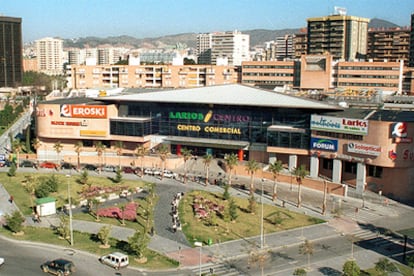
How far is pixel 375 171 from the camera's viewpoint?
216 ft

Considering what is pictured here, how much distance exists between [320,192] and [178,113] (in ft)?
91.2

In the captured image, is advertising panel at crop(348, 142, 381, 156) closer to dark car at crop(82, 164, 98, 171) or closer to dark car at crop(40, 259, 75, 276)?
dark car at crop(82, 164, 98, 171)

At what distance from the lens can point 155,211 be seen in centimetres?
5644

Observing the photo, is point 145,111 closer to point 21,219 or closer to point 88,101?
point 88,101

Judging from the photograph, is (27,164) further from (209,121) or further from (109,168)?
(209,121)

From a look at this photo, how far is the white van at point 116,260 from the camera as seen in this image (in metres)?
41.1

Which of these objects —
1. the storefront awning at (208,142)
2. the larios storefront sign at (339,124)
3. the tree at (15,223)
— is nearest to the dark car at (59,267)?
the tree at (15,223)

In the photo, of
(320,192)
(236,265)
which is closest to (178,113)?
(320,192)

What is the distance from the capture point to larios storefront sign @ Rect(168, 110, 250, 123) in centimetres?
8088

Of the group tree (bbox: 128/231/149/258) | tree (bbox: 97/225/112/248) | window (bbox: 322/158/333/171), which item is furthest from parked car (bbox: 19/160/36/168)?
window (bbox: 322/158/333/171)

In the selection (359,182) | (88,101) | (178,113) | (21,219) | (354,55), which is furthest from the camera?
(354,55)

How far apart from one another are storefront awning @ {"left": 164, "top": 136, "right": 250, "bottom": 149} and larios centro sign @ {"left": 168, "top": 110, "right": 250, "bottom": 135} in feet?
4.71

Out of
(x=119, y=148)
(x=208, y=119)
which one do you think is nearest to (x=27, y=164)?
(x=119, y=148)

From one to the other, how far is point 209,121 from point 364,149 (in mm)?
25582
